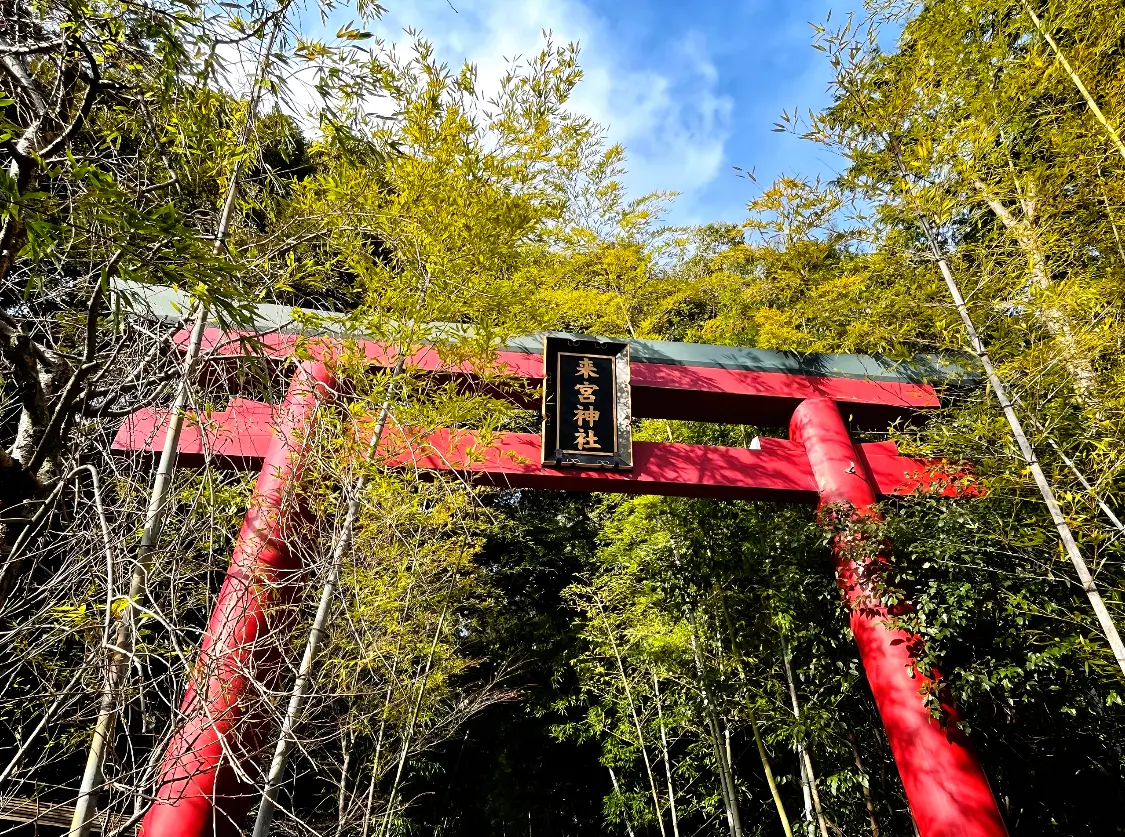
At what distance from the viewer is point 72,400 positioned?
1.10m

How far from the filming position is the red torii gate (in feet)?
8.90

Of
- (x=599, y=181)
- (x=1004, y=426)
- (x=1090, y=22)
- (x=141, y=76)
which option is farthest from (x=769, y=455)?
(x=599, y=181)

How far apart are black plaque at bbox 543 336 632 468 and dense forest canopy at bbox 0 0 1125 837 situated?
17.9 inches

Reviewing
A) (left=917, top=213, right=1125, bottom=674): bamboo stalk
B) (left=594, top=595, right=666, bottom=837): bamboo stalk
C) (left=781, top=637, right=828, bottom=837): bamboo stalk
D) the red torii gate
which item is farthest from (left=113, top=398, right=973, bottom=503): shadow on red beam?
(left=594, top=595, right=666, bottom=837): bamboo stalk

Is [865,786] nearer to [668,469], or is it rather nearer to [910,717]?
[910,717]

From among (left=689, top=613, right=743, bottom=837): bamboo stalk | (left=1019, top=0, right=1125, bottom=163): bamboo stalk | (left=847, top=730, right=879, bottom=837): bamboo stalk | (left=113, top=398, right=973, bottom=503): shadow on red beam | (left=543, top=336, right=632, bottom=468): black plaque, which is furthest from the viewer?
(left=689, top=613, right=743, bottom=837): bamboo stalk

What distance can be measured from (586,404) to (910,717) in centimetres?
228

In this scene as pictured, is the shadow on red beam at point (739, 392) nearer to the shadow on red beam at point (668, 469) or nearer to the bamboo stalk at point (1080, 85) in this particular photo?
the shadow on red beam at point (668, 469)

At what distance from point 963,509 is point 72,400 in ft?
11.3

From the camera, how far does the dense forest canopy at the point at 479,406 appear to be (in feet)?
3.97

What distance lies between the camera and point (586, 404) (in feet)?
12.3

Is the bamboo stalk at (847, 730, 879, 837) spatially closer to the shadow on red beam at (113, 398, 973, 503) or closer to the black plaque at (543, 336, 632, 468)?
the shadow on red beam at (113, 398, 973, 503)

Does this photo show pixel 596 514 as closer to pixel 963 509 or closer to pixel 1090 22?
pixel 963 509

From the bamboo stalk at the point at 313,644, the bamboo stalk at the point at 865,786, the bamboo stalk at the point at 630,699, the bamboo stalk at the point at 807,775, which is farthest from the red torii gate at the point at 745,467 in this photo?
the bamboo stalk at the point at 630,699
